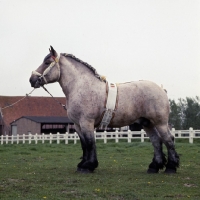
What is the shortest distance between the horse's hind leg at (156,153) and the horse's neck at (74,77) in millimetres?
1687

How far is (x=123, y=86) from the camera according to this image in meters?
8.48

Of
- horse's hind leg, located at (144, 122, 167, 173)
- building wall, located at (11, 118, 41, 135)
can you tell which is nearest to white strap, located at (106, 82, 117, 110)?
horse's hind leg, located at (144, 122, 167, 173)

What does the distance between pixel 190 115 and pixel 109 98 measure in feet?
165

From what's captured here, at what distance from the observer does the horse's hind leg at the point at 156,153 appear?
27.7 ft

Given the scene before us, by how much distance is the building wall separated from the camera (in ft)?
136

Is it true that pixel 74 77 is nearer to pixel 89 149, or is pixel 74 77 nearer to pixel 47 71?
pixel 47 71

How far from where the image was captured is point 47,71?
27.5 feet

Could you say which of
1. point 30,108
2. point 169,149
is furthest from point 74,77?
point 30,108

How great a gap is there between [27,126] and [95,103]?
35.6 meters

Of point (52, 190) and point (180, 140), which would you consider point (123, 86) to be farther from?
point (180, 140)

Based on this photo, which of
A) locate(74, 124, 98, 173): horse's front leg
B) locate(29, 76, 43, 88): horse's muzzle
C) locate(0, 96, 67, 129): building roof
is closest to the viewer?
locate(74, 124, 98, 173): horse's front leg

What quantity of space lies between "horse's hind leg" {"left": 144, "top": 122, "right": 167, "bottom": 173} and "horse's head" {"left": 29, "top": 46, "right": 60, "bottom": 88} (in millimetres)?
2401

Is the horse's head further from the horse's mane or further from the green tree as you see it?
the green tree

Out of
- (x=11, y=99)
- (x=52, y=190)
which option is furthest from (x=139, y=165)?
(x=11, y=99)
